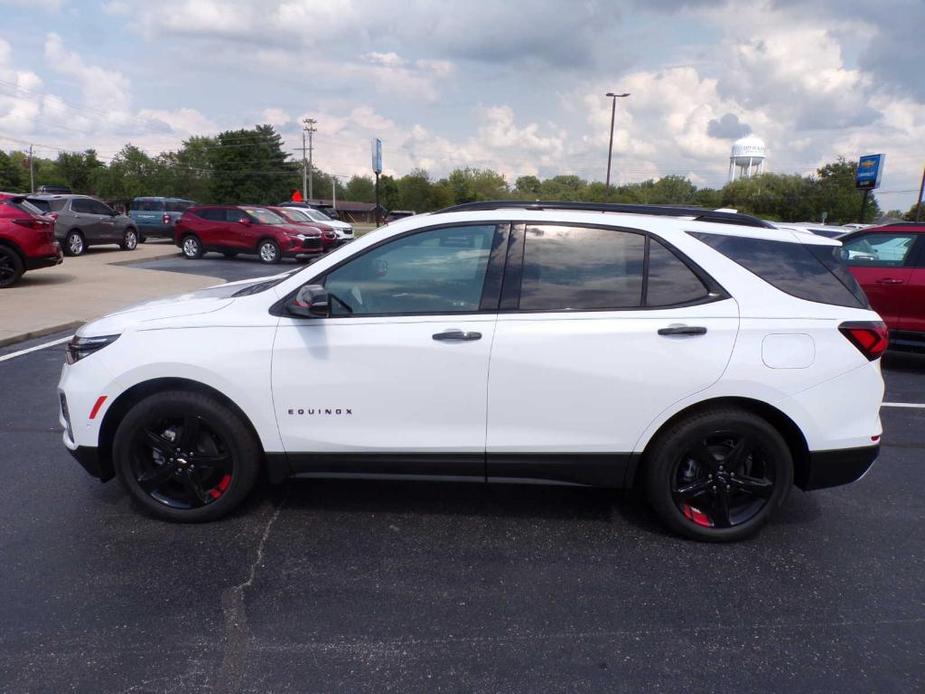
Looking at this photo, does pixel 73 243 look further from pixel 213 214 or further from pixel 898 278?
pixel 898 278

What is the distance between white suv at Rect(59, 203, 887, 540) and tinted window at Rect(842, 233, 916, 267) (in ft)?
18.0

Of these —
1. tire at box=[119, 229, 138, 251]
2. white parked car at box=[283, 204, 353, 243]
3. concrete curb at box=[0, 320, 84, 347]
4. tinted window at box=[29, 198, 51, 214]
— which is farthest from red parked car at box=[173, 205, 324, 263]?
concrete curb at box=[0, 320, 84, 347]

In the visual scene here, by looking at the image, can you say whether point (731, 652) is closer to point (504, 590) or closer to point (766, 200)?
point (504, 590)

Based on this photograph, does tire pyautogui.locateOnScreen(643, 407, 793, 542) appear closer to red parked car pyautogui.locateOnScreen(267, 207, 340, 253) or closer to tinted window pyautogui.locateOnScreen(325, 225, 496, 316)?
tinted window pyautogui.locateOnScreen(325, 225, 496, 316)

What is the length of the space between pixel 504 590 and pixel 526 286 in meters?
1.48

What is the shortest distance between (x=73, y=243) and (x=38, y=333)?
39.2 ft

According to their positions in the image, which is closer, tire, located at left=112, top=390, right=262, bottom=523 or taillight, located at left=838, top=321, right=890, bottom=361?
taillight, located at left=838, top=321, right=890, bottom=361

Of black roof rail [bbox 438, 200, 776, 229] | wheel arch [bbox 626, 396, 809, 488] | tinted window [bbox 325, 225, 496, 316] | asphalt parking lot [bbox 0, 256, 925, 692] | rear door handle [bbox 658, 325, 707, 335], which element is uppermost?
black roof rail [bbox 438, 200, 776, 229]

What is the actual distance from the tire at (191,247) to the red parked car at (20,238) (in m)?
8.35

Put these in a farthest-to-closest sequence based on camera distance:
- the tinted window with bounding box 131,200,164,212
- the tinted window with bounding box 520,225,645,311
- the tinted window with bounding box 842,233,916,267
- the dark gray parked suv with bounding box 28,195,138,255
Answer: the tinted window with bounding box 131,200,164,212 → the dark gray parked suv with bounding box 28,195,138,255 → the tinted window with bounding box 842,233,916,267 → the tinted window with bounding box 520,225,645,311

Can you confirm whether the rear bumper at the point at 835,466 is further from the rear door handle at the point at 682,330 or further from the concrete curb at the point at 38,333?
the concrete curb at the point at 38,333

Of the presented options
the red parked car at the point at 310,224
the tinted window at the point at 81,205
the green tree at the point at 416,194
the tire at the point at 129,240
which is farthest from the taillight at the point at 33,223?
the green tree at the point at 416,194

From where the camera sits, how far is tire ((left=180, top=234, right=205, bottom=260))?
69.2ft

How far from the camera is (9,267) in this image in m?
12.4
